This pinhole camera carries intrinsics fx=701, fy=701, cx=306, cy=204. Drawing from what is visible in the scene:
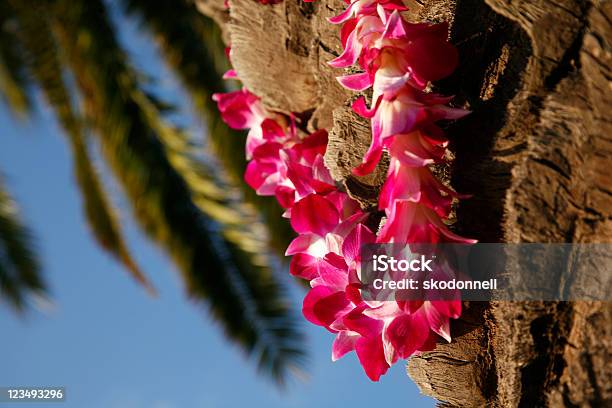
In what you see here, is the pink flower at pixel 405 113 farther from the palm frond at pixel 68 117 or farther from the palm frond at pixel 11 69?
the palm frond at pixel 11 69

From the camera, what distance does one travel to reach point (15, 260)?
4246 mm

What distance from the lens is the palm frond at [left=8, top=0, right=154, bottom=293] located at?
348 centimetres

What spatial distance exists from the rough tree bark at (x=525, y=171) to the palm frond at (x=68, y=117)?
2.92m

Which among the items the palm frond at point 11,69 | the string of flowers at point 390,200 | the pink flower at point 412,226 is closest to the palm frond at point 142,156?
the palm frond at point 11,69

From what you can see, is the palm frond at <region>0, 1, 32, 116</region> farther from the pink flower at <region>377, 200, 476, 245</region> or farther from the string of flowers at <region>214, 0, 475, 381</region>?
the pink flower at <region>377, 200, 476, 245</region>

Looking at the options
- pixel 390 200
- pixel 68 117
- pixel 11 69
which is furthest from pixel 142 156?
pixel 390 200

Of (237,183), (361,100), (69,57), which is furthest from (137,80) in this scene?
(361,100)

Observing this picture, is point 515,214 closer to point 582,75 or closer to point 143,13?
point 582,75

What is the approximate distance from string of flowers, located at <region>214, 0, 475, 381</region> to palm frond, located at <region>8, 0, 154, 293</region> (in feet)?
9.54

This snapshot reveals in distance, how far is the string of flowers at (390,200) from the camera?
0.74 meters

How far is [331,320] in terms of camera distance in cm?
81

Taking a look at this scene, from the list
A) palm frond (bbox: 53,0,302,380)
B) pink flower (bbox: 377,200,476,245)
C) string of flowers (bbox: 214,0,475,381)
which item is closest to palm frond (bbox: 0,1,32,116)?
palm frond (bbox: 53,0,302,380)

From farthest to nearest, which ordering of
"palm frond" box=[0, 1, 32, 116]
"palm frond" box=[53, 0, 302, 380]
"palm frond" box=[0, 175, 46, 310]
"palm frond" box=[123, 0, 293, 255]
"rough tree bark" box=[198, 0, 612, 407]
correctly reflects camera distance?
"palm frond" box=[0, 175, 46, 310], "palm frond" box=[0, 1, 32, 116], "palm frond" box=[123, 0, 293, 255], "palm frond" box=[53, 0, 302, 380], "rough tree bark" box=[198, 0, 612, 407]

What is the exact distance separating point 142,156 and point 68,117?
0.44m
